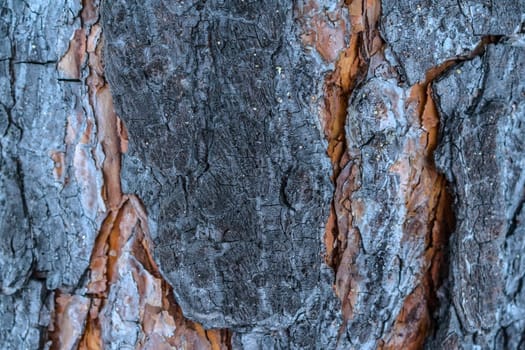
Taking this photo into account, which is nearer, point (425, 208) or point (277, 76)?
point (277, 76)

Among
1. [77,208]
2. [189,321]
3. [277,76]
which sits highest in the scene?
[277,76]

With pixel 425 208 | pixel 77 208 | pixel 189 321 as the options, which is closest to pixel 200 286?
pixel 189 321

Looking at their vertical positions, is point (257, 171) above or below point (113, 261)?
above

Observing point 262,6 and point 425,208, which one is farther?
point 425,208

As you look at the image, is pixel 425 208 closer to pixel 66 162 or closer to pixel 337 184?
pixel 337 184

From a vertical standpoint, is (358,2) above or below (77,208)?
above

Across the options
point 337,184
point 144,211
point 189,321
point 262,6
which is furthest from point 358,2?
point 189,321

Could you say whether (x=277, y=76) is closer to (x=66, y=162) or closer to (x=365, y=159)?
(x=365, y=159)
